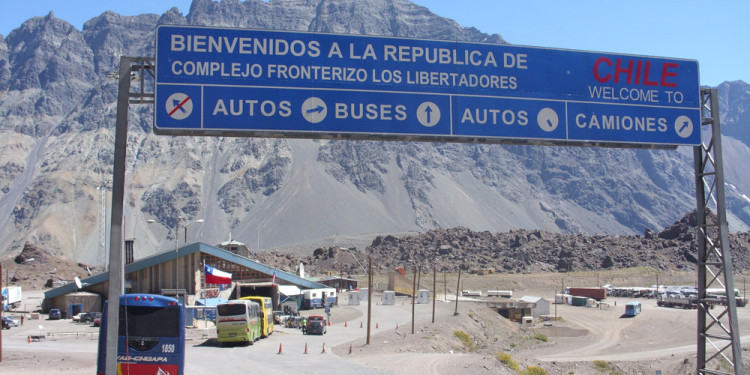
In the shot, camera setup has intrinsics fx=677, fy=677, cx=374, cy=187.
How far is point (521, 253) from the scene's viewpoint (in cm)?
13912

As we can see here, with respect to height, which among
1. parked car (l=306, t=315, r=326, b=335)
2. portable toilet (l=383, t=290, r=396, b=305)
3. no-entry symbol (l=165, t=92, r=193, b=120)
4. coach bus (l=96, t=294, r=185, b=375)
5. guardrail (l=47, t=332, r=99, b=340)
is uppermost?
no-entry symbol (l=165, t=92, r=193, b=120)

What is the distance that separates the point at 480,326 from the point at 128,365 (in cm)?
4171

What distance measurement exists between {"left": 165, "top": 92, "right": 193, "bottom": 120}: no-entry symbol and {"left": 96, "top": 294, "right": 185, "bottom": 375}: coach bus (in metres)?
5.58

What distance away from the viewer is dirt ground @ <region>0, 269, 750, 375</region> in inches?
1085

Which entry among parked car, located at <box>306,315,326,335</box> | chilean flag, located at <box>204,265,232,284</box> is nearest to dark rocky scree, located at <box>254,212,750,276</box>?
chilean flag, located at <box>204,265,232,284</box>

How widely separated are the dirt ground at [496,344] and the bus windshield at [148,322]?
9123 millimetres

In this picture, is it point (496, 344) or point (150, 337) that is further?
point (496, 344)

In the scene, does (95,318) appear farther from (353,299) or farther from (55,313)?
(353,299)

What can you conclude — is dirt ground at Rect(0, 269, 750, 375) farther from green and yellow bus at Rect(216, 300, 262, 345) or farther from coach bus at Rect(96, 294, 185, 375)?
coach bus at Rect(96, 294, 185, 375)

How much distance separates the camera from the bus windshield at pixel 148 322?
1647 cm

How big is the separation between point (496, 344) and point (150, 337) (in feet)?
122

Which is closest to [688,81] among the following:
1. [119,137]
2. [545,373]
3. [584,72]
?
[584,72]

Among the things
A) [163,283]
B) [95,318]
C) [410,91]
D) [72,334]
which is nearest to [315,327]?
[72,334]

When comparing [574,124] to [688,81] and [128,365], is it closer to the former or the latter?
[688,81]
